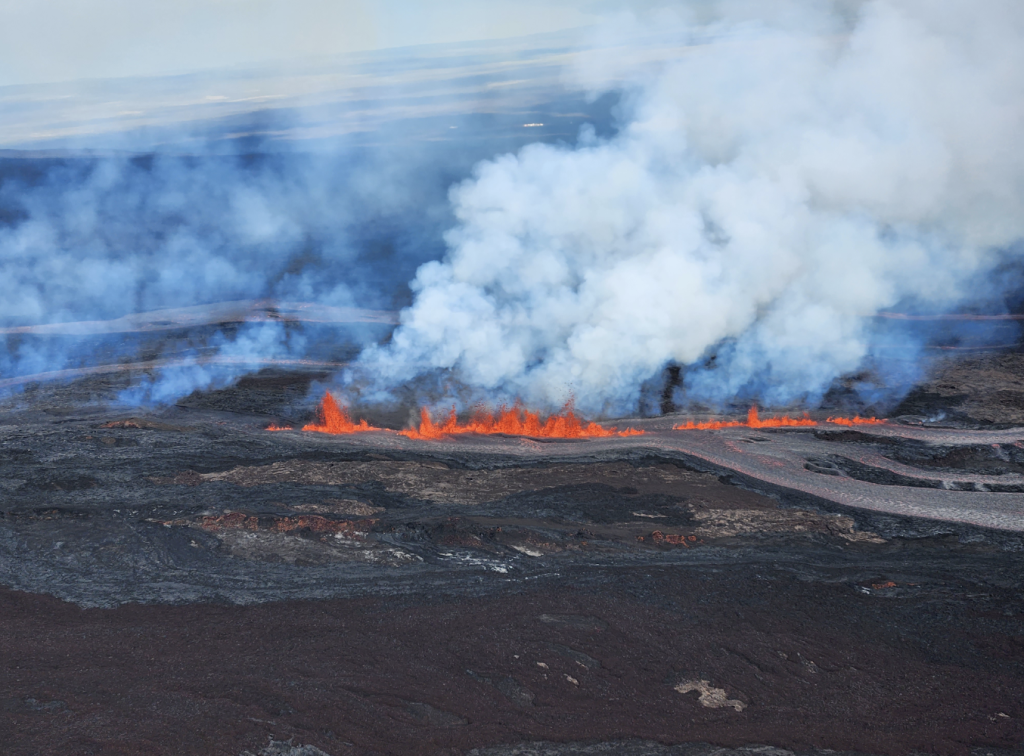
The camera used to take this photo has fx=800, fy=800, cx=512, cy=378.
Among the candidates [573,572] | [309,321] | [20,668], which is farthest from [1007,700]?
[309,321]

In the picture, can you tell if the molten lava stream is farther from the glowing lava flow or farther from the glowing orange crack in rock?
the glowing lava flow

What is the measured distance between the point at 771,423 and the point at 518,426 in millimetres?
6379

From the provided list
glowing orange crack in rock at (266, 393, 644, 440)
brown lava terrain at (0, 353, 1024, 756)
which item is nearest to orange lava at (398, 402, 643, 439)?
glowing orange crack in rock at (266, 393, 644, 440)

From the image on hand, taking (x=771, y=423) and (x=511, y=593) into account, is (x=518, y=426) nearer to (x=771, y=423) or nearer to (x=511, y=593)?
(x=771, y=423)

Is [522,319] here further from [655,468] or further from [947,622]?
[947,622]

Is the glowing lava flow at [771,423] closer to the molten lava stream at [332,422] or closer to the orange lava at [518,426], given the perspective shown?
the orange lava at [518,426]

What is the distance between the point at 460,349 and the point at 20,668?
48.6ft

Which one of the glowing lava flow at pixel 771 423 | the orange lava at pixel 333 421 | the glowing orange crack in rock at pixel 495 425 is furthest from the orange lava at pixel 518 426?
the glowing lava flow at pixel 771 423

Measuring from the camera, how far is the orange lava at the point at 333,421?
1912 centimetres

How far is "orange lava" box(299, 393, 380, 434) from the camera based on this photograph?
62.7ft

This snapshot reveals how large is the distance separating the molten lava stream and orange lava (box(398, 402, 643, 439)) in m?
1.24

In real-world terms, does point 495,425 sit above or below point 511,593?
above

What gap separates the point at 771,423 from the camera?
20.1 metres

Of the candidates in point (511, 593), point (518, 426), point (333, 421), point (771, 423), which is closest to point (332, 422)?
point (333, 421)
